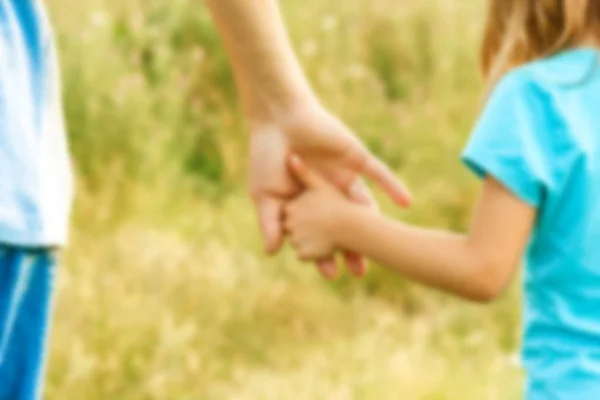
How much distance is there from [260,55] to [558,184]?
0.48 m

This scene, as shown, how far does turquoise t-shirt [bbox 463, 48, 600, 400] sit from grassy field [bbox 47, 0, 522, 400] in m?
1.25

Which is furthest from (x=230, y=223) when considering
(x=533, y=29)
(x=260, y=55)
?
(x=533, y=29)

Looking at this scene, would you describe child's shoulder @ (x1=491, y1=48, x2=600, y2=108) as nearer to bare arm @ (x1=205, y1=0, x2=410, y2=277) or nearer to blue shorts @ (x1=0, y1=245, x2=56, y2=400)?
bare arm @ (x1=205, y1=0, x2=410, y2=277)

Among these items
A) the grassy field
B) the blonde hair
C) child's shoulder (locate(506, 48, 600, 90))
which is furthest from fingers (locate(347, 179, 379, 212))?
the grassy field

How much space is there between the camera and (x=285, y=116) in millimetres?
1756

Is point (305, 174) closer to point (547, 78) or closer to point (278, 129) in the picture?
point (278, 129)

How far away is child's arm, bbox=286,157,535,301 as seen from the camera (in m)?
1.42

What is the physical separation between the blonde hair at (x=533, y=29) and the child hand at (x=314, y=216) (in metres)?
0.26

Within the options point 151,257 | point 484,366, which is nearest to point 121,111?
point 151,257

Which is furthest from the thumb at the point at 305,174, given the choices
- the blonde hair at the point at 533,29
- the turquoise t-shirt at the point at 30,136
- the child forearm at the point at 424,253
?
the turquoise t-shirt at the point at 30,136

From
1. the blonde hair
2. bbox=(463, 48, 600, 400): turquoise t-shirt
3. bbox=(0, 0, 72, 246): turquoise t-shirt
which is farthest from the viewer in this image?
the blonde hair

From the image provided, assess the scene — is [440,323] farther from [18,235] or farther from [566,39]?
[18,235]

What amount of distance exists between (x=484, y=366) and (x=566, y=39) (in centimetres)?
146

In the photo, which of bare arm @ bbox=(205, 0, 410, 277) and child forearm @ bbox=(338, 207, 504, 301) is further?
bare arm @ bbox=(205, 0, 410, 277)
